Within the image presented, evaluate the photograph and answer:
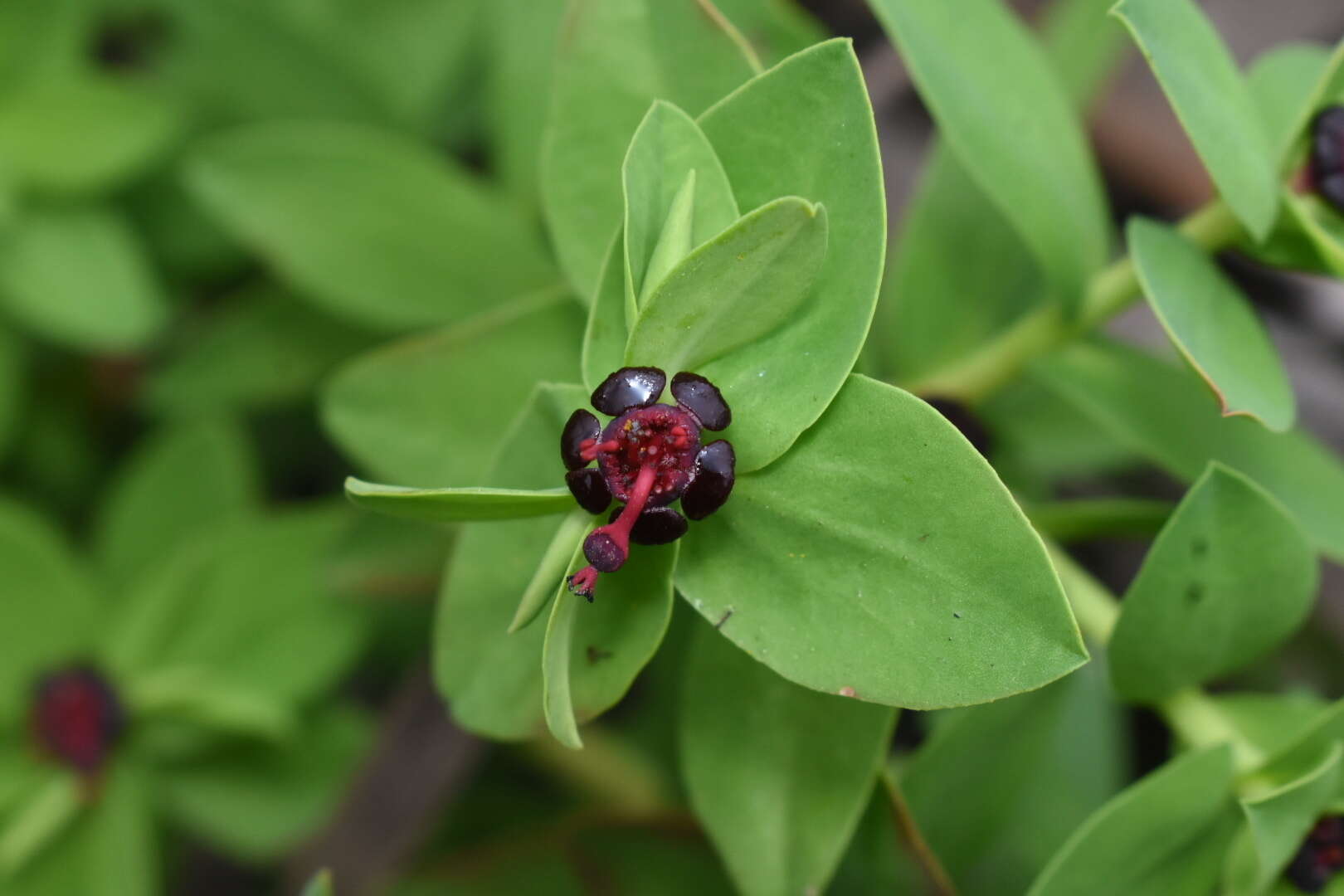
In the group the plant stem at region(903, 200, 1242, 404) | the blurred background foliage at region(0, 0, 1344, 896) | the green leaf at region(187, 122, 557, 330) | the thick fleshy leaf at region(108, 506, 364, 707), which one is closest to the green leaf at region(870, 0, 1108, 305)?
the plant stem at region(903, 200, 1242, 404)

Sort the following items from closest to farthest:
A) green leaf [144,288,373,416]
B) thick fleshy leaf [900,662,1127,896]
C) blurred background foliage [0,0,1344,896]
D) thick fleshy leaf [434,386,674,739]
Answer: thick fleshy leaf [434,386,674,739] → thick fleshy leaf [900,662,1127,896] → blurred background foliage [0,0,1344,896] → green leaf [144,288,373,416]

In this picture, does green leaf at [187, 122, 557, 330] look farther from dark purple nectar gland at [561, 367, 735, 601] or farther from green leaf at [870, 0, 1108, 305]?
dark purple nectar gland at [561, 367, 735, 601]

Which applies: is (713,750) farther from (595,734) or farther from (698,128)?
(595,734)

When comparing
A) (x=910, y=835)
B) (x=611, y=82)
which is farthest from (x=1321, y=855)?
(x=611, y=82)

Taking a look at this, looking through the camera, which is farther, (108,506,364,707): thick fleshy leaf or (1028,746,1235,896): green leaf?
(108,506,364,707): thick fleshy leaf

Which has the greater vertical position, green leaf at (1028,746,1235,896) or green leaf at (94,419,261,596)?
green leaf at (1028,746,1235,896)

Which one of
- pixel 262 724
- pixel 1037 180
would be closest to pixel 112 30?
pixel 262 724
